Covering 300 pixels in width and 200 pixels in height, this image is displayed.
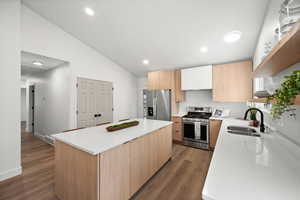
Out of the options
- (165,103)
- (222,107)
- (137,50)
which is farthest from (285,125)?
(137,50)

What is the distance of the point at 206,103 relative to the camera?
371 centimetres

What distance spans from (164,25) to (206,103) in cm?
254

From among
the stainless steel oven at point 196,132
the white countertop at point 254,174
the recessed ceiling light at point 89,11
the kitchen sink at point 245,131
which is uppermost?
the recessed ceiling light at point 89,11

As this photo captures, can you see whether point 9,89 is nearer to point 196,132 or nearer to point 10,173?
point 10,173

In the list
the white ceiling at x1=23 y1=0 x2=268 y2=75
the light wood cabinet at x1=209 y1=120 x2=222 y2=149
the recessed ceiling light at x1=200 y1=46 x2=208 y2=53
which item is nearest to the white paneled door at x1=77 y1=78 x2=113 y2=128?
the white ceiling at x1=23 y1=0 x2=268 y2=75

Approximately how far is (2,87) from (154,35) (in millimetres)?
3003

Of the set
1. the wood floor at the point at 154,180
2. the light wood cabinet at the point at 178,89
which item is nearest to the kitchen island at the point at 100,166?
the wood floor at the point at 154,180

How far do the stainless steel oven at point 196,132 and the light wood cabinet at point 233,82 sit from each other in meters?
0.74

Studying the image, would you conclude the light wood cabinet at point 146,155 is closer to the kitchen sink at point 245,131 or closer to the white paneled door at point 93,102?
the kitchen sink at point 245,131

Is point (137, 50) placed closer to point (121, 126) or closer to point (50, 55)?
point (50, 55)

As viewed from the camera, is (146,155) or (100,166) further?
(146,155)

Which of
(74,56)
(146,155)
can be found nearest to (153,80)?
(74,56)

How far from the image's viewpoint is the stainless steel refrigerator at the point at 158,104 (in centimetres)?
373

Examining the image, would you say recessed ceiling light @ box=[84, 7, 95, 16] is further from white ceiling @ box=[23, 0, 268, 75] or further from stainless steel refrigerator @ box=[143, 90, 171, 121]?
stainless steel refrigerator @ box=[143, 90, 171, 121]
